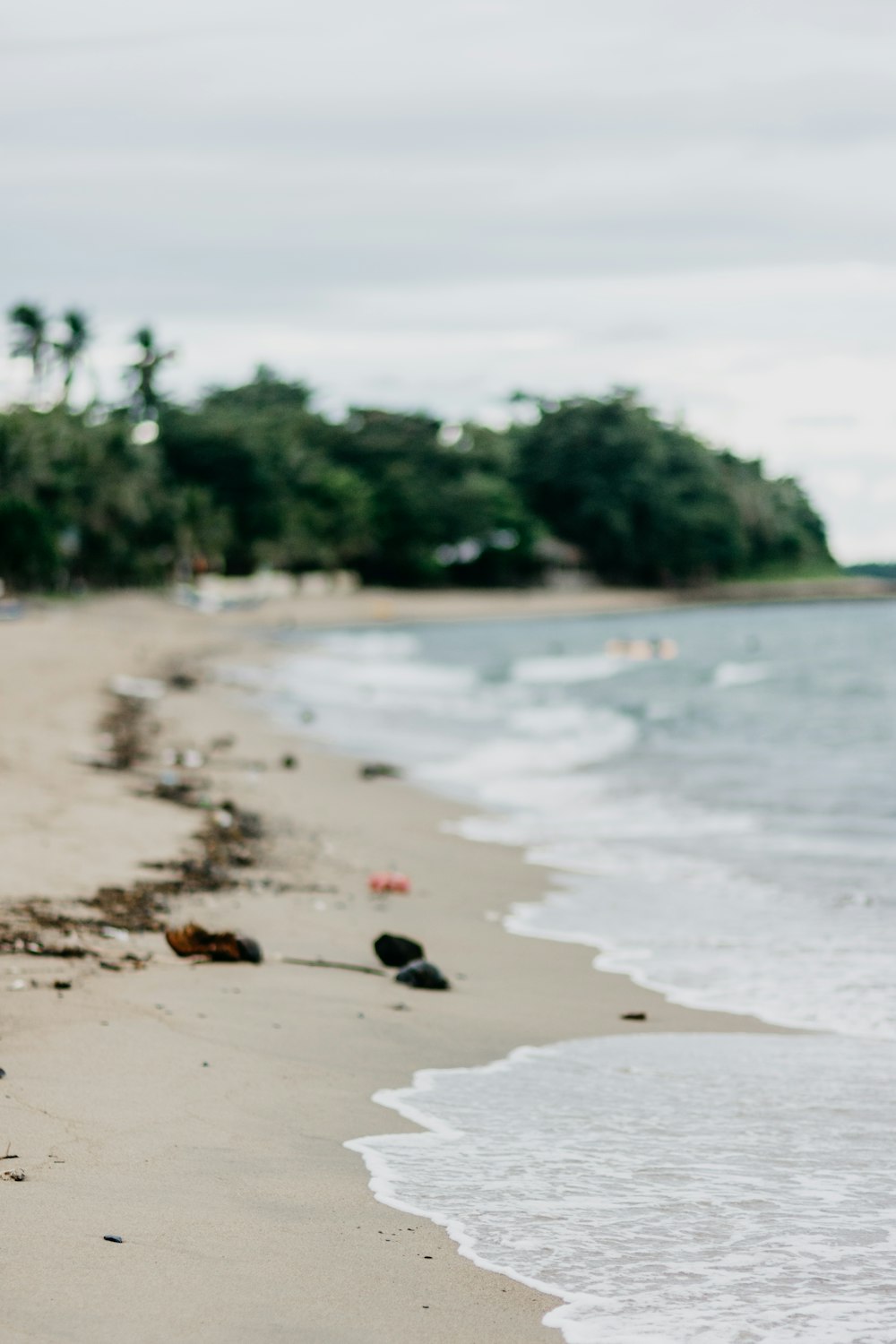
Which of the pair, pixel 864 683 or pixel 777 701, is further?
pixel 864 683

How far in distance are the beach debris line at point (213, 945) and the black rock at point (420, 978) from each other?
62 cm

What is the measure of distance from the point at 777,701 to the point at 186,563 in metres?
53.9

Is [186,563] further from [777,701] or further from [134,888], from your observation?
[134,888]

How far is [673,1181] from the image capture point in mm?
4164

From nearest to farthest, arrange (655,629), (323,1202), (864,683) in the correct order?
(323,1202) < (864,683) < (655,629)

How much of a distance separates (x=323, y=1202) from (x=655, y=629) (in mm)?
71717

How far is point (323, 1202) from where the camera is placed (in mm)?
3820

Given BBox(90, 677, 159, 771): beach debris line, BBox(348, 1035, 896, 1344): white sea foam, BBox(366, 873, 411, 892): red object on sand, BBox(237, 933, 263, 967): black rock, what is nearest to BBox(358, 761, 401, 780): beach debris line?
BBox(90, 677, 159, 771): beach debris line

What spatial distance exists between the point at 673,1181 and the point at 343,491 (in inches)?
3174

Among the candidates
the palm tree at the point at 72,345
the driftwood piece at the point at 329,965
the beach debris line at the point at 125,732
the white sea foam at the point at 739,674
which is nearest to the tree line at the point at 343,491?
the palm tree at the point at 72,345

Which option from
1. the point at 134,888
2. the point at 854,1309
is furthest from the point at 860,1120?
the point at 134,888

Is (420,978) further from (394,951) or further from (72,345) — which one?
(72,345)

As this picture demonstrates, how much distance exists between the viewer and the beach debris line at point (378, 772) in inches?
595

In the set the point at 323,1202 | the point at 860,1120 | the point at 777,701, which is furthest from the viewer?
the point at 777,701
